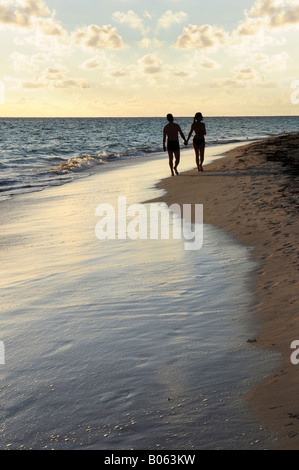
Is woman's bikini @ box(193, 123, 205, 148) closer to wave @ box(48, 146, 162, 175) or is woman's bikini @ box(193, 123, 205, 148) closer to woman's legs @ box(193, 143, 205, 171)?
woman's legs @ box(193, 143, 205, 171)

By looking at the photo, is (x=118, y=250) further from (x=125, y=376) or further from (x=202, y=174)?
(x=202, y=174)

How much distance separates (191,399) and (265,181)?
9.35 meters

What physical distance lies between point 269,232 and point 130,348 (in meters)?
4.09

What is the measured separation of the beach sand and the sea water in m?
0.12

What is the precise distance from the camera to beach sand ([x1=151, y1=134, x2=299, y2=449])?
2887 millimetres

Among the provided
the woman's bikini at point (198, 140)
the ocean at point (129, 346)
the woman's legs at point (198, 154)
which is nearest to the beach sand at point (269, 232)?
the ocean at point (129, 346)

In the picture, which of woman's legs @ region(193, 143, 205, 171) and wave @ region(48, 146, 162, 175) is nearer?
woman's legs @ region(193, 143, 205, 171)

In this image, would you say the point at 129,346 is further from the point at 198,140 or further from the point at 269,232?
the point at 198,140

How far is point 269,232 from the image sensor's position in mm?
7129

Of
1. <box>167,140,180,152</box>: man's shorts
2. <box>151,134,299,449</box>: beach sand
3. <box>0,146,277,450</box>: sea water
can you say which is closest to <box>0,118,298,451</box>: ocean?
<box>0,146,277,450</box>: sea water

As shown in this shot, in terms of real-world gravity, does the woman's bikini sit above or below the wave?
above

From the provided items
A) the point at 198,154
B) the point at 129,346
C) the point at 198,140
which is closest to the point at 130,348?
the point at 129,346

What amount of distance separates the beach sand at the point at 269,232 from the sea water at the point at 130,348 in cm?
12

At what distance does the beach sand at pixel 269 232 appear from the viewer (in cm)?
289
